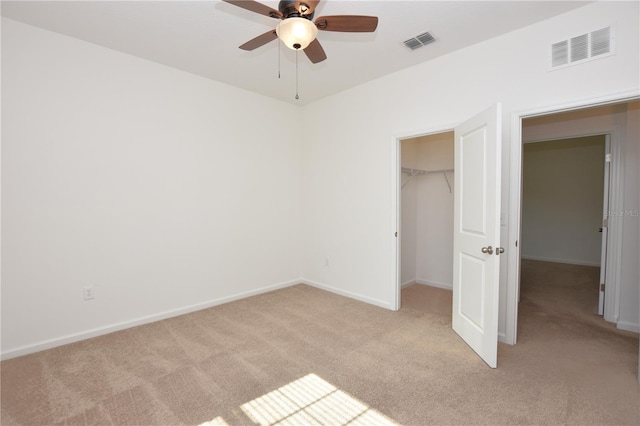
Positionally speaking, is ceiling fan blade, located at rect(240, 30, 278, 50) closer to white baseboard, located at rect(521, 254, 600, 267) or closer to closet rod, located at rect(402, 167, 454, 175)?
closet rod, located at rect(402, 167, 454, 175)

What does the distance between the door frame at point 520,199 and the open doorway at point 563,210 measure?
1.97 meters

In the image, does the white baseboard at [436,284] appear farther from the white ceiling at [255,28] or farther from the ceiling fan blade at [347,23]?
the ceiling fan blade at [347,23]

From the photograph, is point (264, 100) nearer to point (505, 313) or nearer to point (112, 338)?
point (112, 338)

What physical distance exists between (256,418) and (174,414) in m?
0.54

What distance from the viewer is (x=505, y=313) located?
2836 mm

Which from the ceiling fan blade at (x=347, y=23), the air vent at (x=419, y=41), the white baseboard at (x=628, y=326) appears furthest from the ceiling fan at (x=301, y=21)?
the white baseboard at (x=628, y=326)

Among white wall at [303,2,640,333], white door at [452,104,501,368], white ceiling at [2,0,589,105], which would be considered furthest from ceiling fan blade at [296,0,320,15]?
white wall at [303,2,640,333]

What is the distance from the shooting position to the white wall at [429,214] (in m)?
4.51

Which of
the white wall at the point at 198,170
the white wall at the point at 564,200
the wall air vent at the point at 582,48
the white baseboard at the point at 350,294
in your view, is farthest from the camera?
the white wall at the point at 564,200

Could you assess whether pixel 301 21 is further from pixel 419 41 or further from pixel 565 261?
pixel 565 261

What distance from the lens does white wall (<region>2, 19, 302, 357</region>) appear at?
2.65 meters

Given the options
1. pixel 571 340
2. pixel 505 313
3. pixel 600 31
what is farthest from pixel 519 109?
pixel 571 340

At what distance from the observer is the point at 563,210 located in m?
6.46

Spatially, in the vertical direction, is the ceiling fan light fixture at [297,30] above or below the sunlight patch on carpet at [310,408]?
above
